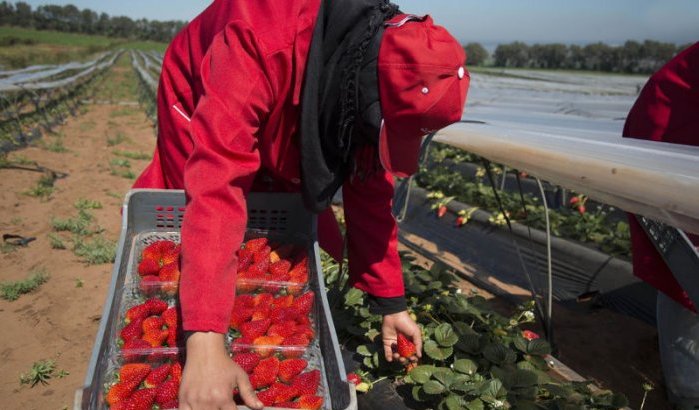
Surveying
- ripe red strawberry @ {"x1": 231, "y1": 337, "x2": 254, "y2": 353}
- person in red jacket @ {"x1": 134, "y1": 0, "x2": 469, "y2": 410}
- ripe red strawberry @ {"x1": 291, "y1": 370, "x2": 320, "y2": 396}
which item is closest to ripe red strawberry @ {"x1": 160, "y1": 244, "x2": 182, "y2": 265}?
ripe red strawberry @ {"x1": 231, "y1": 337, "x2": 254, "y2": 353}

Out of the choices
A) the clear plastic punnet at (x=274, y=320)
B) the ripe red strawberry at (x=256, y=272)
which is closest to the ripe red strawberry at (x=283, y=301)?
the clear plastic punnet at (x=274, y=320)

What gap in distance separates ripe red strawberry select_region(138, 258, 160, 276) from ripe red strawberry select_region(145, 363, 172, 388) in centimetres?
36

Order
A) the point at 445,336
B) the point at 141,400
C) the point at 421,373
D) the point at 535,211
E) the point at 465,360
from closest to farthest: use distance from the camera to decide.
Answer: the point at 141,400
the point at 421,373
the point at 465,360
the point at 445,336
the point at 535,211

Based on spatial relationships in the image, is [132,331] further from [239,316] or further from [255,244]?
[255,244]

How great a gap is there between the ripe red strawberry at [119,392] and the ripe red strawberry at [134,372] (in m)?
0.02

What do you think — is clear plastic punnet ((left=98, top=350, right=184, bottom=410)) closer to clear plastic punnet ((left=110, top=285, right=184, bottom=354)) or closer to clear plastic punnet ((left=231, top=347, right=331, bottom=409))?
clear plastic punnet ((left=110, top=285, right=184, bottom=354))

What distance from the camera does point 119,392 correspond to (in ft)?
3.97

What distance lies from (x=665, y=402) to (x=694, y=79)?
5.69 feet

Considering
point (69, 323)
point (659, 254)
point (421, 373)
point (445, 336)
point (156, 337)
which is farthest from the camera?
point (69, 323)

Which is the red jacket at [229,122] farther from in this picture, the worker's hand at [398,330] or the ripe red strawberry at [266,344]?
the worker's hand at [398,330]

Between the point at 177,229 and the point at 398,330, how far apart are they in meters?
0.85

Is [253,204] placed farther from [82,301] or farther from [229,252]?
[82,301]

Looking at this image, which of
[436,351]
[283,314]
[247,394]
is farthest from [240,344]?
[436,351]

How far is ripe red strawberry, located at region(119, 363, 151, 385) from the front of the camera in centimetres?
127
